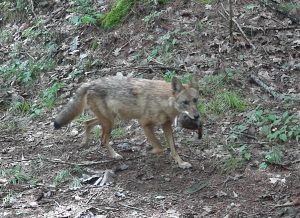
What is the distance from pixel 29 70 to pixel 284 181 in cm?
780

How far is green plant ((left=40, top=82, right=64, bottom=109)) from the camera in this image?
11.5 metres

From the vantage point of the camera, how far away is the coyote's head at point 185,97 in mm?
8273

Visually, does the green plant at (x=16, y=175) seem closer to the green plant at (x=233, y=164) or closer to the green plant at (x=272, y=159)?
the green plant at (x=233, y=164)

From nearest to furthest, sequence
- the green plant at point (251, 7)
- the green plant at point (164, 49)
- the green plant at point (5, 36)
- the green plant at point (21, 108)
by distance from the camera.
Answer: the green plant at point (21, 108), the green plant at point (164, 49), the green plant at point (251, 7), the green plant at point (5, 36)

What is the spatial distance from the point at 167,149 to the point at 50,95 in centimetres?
385

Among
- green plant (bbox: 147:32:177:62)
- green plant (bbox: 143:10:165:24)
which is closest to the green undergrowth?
green plant (bbox: 147:32:177:62)

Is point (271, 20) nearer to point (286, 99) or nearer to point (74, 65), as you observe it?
point (286, 99)

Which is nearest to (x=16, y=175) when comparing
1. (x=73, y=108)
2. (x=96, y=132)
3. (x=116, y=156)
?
(x=73, y=108)

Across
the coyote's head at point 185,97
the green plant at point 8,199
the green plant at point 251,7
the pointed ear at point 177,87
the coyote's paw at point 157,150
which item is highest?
the pointed ear at point 177,87

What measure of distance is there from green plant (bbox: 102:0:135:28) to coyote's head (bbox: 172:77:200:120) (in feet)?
17.6

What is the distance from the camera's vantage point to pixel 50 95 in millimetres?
11758

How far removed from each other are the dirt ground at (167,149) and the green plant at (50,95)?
0.22 m

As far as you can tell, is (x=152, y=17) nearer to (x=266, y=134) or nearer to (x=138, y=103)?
(x=138, y=103)

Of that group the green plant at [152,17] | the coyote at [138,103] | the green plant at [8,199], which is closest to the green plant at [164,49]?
the green plant at [152,17]
